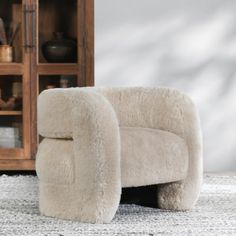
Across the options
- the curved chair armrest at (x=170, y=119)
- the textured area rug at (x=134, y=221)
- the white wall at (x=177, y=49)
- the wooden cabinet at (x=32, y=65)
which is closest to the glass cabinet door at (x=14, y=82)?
the wooden cabinet at (x=32, y=65)

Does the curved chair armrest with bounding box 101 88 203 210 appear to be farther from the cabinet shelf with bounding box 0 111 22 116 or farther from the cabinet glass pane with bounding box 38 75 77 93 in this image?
the cabinet shelf with bounding box 0 111 22 116

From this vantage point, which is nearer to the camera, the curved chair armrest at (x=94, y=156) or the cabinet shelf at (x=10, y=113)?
the curved chair armrest at (x=94, y=156)

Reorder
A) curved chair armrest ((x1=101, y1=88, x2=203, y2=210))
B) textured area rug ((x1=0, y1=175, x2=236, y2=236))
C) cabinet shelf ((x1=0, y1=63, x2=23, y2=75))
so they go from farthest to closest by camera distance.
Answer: cabinet shelf ((x1=0, y1=63, x2=23, y2=75))
curved chair armrest ((x1=101, y1=88, x2=203, y2=210))
textured area rug ((x1=0, y1=175, x2=236, y2=236))

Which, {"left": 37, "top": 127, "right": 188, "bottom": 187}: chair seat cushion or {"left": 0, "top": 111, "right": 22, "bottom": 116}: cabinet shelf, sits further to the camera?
{"left": 0, "top": 111, "right": 22, "bottom": 116}: cabinet shelf

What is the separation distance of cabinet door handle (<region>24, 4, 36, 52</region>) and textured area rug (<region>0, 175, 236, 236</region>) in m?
1.08

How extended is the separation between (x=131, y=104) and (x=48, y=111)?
0.45 meters

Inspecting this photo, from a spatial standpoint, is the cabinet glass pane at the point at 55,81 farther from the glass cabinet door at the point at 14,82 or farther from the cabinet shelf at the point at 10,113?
the cabinet shelf at the point at 10,113

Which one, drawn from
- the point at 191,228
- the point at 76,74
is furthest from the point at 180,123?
the point at 76,74

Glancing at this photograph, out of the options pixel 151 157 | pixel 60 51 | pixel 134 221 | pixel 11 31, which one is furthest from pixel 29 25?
pixel 134 221

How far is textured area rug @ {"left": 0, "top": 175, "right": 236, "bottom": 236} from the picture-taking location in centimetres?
215

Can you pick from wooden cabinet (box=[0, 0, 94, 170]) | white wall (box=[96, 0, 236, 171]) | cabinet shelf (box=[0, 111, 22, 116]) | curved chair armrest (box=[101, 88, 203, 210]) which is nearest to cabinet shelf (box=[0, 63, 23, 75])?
wooden cabinet (box=[0, 0, 94, 170])

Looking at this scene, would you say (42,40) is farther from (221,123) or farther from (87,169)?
(87,169)

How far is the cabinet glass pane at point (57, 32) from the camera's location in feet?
12.2

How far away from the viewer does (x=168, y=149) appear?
7.93ft
